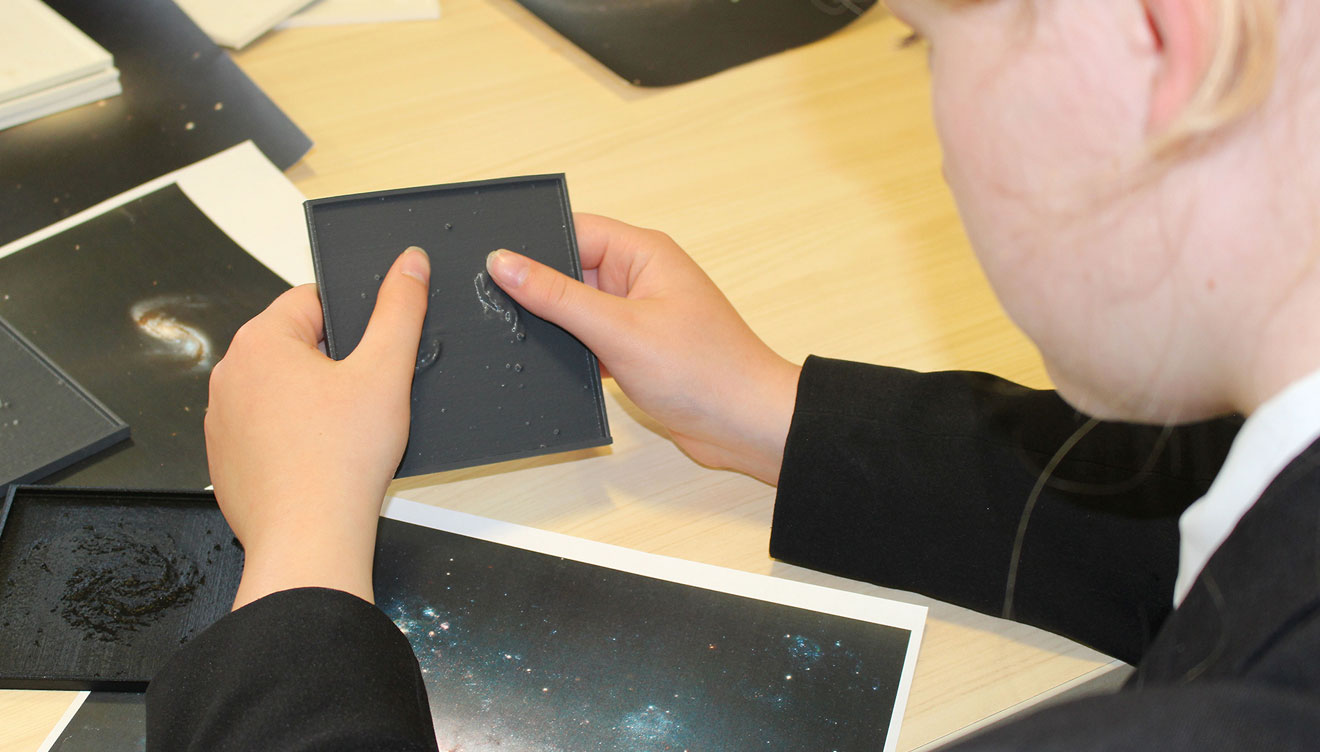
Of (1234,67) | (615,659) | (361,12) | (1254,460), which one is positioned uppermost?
(1234,67)

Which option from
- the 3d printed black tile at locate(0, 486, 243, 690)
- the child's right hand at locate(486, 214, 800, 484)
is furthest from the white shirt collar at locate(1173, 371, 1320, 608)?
the 3d printed black tile at locate(0, 486, 243, 690)

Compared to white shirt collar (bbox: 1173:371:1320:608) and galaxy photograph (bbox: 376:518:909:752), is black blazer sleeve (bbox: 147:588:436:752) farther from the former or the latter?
white shirt collar (bbox: 1173:371:1320:608)

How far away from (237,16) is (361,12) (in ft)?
0.41

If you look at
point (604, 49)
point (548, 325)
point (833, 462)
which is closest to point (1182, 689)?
point (833, 462)

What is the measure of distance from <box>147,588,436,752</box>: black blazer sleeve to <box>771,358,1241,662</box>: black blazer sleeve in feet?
0.86

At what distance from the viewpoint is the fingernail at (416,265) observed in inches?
26.2

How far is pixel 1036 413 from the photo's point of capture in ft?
2.24

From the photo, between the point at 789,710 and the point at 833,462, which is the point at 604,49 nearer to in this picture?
the point at 833,462

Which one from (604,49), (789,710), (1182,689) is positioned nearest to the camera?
(1182,689)

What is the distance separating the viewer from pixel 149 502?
2.06 ft

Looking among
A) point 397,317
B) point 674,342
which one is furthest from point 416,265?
point 674,342

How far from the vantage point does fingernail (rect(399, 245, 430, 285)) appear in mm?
667

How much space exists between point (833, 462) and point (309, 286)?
38 centimetres

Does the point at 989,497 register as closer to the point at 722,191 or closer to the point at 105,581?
the point at 722,191
